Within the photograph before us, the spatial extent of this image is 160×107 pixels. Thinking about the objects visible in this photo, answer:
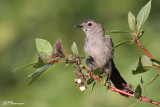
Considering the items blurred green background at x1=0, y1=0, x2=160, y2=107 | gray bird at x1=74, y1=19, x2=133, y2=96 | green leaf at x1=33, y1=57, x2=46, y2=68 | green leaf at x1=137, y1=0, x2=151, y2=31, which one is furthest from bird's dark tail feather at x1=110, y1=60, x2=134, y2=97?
green leaf at x1=33, y1=57, x2=46, y2=68

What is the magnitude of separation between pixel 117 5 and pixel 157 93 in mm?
2727

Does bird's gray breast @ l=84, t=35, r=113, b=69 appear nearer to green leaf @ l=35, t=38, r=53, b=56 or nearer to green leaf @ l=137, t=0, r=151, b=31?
green leaf @ l=35, t=38, r=53, b=56

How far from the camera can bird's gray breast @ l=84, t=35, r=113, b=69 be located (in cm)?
452

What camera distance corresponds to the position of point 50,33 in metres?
6.39

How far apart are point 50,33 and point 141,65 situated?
434 centimetres

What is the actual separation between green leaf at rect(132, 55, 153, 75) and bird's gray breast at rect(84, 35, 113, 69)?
2221 mm

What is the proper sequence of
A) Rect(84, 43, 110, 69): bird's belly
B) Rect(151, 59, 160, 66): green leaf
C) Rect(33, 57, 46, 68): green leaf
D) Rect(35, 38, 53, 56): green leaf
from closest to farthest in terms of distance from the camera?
Rect(151, 59, 160, 66): green leaf < Rect(33, 57, 46, 68): green leaf < Rect(35, 38, 53, 56): green leaf < Rect(84, 43, 110, 69): bird's belly

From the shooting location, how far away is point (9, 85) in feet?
20.4

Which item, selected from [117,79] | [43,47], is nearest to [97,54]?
[117,79]

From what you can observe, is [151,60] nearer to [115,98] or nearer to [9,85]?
[115,98]

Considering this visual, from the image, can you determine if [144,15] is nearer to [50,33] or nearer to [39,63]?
[39,63]

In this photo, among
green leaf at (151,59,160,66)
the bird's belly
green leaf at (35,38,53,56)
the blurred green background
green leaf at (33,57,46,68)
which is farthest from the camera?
the blurred green background

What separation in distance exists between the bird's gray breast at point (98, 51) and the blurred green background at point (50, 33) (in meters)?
0.36

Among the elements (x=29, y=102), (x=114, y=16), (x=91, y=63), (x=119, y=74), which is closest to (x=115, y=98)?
(x=119, y=74)
